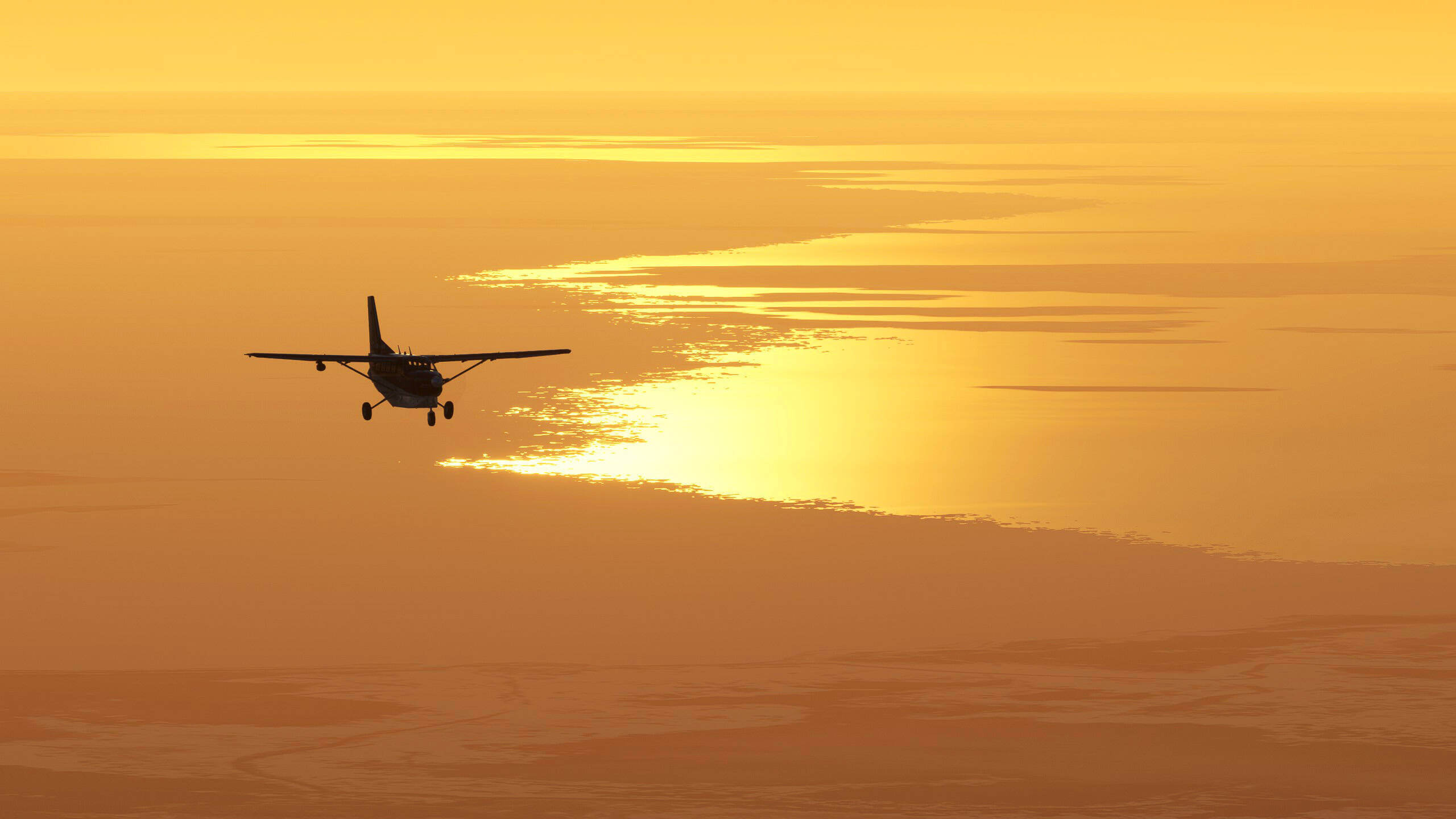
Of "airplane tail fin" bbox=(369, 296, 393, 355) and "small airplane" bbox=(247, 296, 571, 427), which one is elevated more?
"airplane tail fin" bbox=(369, 296, 393, 355)

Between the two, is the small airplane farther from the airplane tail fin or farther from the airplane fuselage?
the airplane tail fin

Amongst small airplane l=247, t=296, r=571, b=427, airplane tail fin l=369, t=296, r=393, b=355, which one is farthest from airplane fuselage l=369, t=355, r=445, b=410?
airplane tail fin l=369, t=296, r=393, b=355

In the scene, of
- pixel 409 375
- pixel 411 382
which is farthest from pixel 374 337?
pixel 409 375

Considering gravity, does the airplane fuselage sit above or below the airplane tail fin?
below

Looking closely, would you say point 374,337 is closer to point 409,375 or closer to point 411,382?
point 411,382

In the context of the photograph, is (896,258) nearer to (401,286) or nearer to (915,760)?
(401,286)

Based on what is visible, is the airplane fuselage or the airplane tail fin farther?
the airplane tail fin

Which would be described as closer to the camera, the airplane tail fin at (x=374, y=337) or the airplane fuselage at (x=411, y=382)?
the airplane fuselage at (x=411, y=382)

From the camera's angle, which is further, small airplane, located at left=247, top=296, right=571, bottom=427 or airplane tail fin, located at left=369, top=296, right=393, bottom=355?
airplane tail fin, located at left=369, top=296, right=393, bottom=355

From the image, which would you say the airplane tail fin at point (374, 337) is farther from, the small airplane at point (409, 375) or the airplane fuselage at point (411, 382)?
the airplane fuselage at point (411, 382)

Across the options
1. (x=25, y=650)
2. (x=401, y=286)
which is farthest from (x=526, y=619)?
(x=401, y=286)

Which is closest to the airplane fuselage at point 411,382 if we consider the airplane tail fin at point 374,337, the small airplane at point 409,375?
the small airplane at point 409,375
